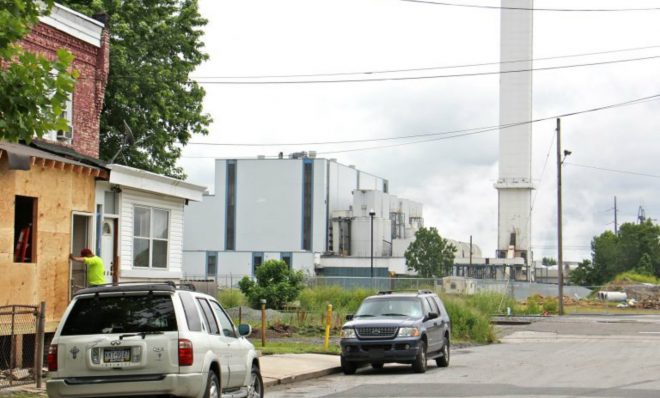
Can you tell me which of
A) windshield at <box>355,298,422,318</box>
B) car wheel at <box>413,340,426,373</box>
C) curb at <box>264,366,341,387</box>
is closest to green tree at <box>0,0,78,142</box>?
curb at <box>264,366,341,387</box>

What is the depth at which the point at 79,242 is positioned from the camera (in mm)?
22547

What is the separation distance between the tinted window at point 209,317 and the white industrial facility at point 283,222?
81.5 meters

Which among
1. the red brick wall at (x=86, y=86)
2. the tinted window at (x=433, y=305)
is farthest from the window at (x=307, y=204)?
the tinted window at (x=433, y=305)

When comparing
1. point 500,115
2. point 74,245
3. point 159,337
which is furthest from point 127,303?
point 500,115

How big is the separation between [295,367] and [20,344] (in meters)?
6.15

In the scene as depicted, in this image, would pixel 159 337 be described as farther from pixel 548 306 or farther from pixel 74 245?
pixel 548 306

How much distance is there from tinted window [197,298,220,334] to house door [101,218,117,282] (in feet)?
33.6

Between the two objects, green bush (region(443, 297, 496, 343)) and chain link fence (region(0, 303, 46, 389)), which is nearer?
chain link fence (region(0, 303, 46, 389))

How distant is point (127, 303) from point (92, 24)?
16.9 meters

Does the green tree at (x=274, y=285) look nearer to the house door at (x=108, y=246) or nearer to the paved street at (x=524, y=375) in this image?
the paved street at (x=524, y=375)

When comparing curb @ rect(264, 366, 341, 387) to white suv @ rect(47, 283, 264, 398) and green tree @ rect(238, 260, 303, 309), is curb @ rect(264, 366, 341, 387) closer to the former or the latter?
white suv @ rect(47, 283, 264, 398)

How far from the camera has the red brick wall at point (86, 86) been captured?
27.2m

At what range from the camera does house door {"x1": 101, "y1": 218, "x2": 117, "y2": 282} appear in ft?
76.6

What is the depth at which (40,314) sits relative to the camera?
16.8 m
